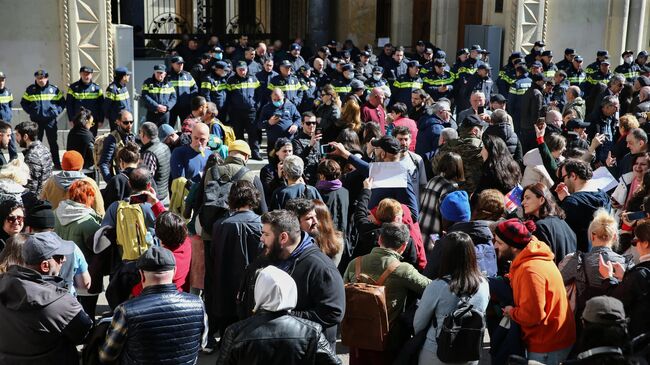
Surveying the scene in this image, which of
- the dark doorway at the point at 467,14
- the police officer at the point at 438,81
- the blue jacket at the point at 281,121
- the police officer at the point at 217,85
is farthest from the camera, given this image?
the dark doorway at the point at 467,14

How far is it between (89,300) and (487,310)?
3005mm

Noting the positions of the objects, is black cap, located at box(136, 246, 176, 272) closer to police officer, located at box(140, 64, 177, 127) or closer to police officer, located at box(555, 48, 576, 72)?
police officer, located at box(140, 64, 177, 127)

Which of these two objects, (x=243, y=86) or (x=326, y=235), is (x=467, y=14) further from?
(x=326, y=235)

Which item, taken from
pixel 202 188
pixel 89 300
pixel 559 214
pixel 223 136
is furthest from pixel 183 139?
pixel 559 214

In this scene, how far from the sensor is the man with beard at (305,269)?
536cm

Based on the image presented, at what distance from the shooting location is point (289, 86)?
1509 cm

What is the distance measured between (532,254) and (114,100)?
954 cm

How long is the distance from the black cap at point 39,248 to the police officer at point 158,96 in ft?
28.4

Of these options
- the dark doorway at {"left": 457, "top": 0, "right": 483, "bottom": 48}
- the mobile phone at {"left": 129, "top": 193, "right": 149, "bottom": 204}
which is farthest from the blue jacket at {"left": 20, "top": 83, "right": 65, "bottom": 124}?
the dark doorway at {"left": 457, "top": 0, "right": 483, "bottom": 48}

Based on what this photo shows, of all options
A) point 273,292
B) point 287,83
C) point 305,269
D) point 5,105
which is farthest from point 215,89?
point 273,292

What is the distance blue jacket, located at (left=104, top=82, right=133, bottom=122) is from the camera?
13844 mm

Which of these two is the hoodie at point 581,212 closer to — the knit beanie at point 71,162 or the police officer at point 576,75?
the knit beanie at point 71,162

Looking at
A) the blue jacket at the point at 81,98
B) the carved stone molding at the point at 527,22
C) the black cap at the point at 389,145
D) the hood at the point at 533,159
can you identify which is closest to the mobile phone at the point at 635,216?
the hood at the point at 533,159

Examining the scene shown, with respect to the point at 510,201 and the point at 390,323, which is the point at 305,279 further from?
the point at 510,201
